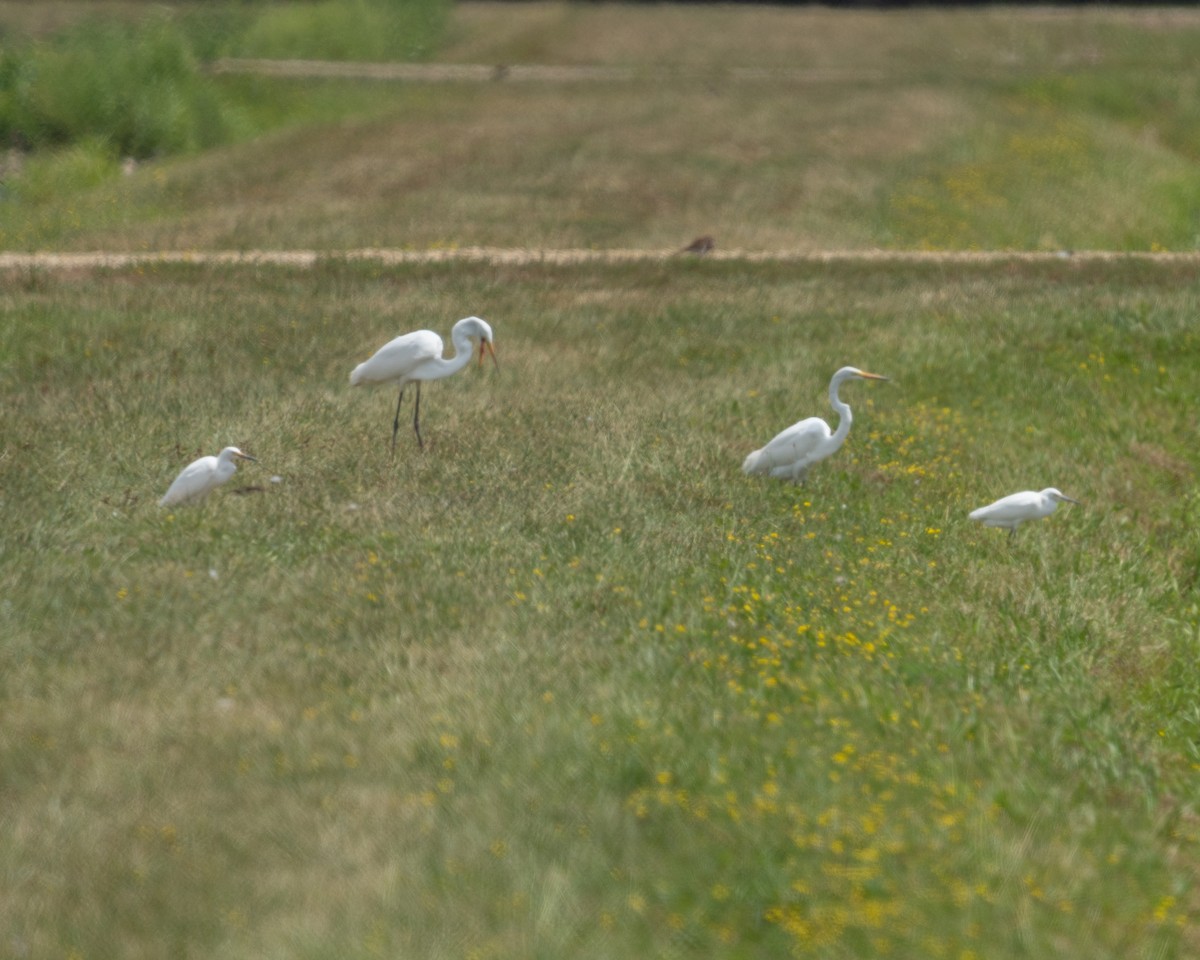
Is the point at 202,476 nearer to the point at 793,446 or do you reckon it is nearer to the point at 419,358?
the point at 419,358

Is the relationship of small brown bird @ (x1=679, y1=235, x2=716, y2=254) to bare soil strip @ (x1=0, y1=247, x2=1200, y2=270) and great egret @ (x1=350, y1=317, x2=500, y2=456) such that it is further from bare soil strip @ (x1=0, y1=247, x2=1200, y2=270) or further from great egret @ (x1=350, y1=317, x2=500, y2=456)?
great egret @ (x1=350, y1=317, x2=500, y2=456)

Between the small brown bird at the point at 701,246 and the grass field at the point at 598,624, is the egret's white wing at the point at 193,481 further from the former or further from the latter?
the small brown bird at the point at 701,246

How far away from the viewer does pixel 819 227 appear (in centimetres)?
2902

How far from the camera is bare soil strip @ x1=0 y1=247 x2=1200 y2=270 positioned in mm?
23734

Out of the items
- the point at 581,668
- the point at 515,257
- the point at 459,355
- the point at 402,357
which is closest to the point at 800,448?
the point at 459,355

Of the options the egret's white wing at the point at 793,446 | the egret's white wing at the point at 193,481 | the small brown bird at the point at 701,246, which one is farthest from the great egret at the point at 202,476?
the small brown bird at the point at 701,246

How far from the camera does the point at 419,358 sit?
13.6 meters

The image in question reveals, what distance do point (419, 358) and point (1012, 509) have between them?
5.02m

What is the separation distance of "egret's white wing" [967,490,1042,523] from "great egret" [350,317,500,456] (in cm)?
424

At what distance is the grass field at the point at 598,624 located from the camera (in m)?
7.15

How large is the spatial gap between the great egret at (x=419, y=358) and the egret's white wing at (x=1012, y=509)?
424 centimetres

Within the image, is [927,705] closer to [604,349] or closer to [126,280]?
[604,349]

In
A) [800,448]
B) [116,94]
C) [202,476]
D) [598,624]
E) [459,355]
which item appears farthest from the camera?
[116,94]

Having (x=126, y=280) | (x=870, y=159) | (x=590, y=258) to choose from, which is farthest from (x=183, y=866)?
(x=870, y=159)
